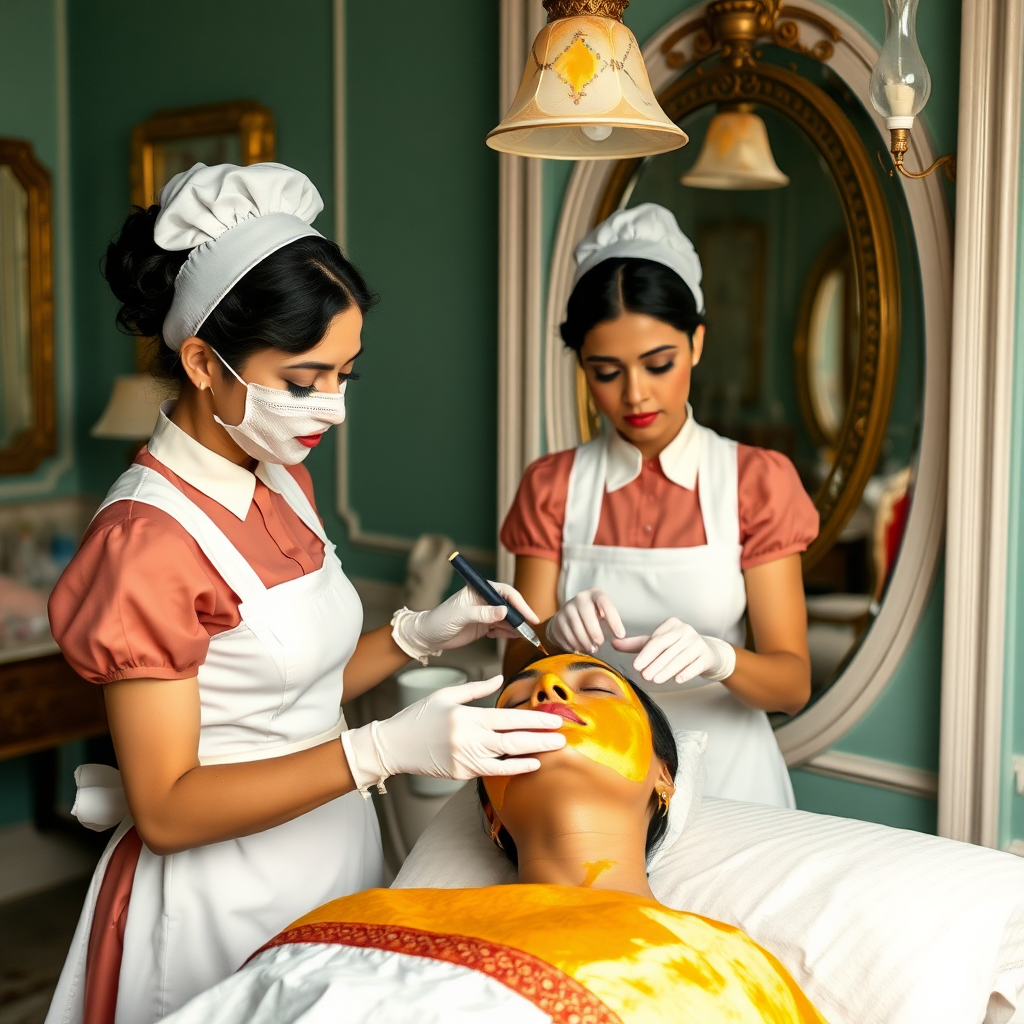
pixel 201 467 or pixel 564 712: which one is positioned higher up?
pixel 201 467

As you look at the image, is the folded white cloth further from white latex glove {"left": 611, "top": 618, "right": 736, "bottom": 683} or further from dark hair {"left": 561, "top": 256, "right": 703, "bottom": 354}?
dark hair {"left": 561, "top": 256, "right": 703, "bottom": 354}

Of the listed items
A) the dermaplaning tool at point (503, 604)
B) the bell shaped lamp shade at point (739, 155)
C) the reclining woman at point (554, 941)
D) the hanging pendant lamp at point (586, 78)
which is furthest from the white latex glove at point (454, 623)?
the bell shaped lamp shade at point (739, 155)

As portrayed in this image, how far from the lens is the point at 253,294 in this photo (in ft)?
4.57

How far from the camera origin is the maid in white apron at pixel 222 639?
1.32 meters

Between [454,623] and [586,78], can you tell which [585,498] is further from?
[586,78]

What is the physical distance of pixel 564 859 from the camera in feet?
4.76

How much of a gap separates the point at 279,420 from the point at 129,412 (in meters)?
2.17

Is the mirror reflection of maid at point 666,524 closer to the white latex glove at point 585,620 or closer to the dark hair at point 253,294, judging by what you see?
the white latex glove at point 585,620

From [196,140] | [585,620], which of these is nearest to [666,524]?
[585,620]

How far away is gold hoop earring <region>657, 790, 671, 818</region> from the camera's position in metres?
1.56

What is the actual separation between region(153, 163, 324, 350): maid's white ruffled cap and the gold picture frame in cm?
181

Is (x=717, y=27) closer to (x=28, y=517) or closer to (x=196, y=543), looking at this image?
(x=196, y=543)

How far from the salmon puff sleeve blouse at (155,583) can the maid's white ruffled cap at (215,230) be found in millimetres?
176

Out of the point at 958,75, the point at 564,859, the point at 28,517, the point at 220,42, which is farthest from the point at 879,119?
the point at 28,517
